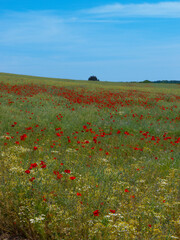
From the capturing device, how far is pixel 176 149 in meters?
9.83

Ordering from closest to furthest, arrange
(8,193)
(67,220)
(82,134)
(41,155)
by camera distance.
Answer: (67,220), (8,193), (41,155), (82,134)

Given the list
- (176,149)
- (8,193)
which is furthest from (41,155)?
(176,149)

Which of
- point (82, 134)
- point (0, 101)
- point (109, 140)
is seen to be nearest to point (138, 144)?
point (109, 140)

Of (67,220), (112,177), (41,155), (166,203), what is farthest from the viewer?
(41,155)

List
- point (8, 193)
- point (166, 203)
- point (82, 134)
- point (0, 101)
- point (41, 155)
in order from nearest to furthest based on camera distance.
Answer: point (8, 193) → point (166, 203) → point (41, 155) → point (82, 134) → point (0, 101)

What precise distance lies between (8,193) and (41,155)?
322 cm

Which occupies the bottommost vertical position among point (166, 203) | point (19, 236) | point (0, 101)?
point (19, 236)

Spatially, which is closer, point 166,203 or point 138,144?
point 166,203

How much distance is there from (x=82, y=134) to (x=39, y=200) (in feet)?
22.3

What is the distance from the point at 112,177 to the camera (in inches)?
218

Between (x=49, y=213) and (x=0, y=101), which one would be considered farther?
(x=0, y=101)

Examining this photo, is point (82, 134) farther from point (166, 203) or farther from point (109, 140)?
point (166, 203)

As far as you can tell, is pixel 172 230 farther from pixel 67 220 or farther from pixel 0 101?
pixel 0 101

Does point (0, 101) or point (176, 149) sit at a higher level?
point (0, 101)
